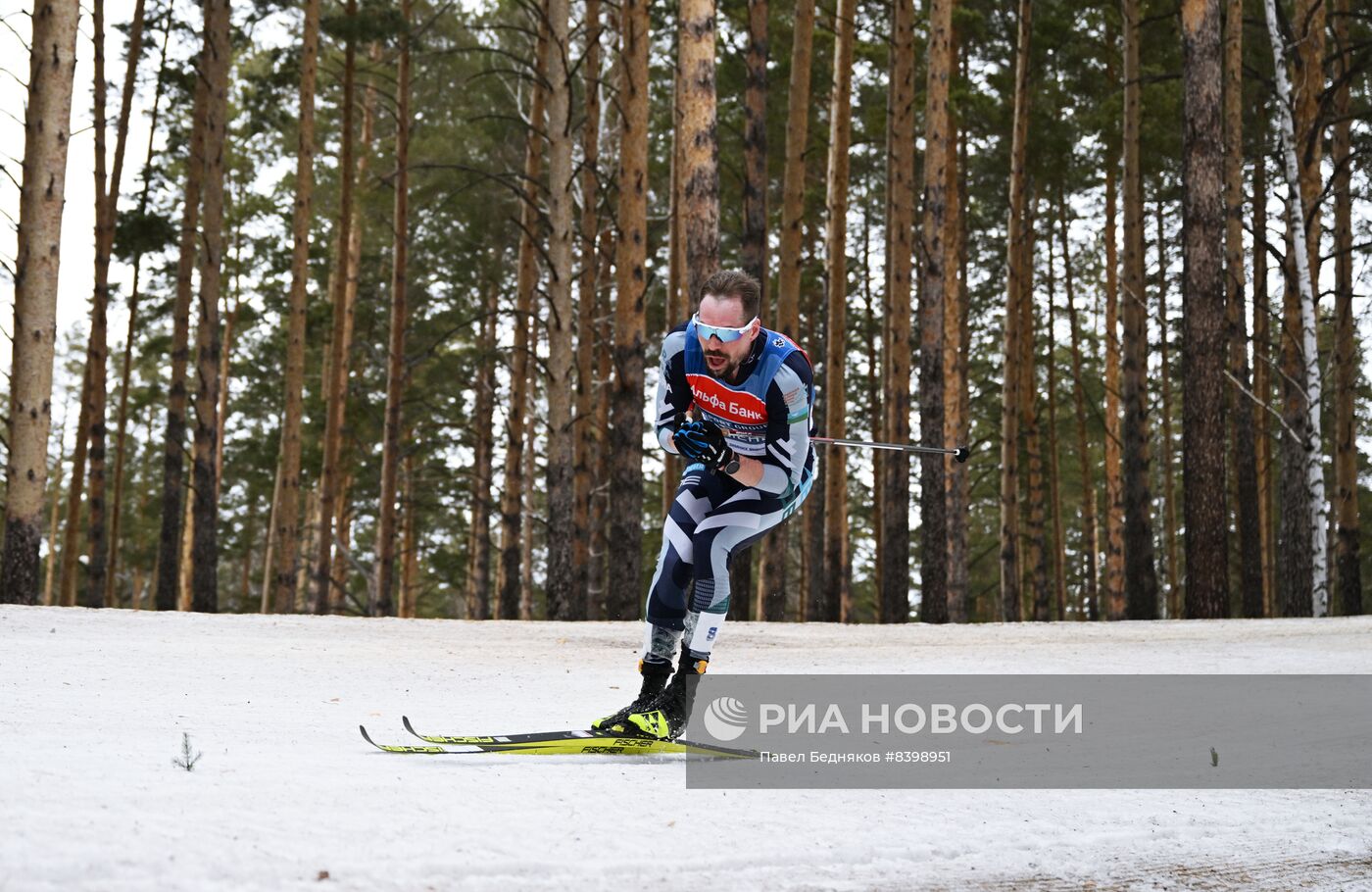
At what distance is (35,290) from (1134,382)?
1587cm

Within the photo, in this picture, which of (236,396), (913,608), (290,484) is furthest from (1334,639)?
(913,608)

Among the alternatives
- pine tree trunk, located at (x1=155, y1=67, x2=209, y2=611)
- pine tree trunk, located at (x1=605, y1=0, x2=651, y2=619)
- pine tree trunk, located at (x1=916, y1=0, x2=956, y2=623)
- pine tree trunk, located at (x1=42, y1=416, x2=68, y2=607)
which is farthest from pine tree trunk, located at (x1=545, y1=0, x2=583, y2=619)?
pine tree trunk, located at (x1=42, y1=416, x2=68, y2=607)

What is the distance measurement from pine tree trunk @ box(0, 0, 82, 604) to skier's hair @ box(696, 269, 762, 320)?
8.71m

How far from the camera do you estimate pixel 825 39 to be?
22.3 m

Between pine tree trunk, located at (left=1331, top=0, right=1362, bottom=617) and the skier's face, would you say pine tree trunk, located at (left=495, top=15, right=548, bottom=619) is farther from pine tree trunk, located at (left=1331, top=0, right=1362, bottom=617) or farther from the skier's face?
the skier's face

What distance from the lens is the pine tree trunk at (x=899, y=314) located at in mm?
16359

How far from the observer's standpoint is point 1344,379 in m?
19.5

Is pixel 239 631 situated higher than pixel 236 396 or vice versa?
pixel 236 396

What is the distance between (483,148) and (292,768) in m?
26.2

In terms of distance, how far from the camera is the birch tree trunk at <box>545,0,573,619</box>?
1512 centimetres

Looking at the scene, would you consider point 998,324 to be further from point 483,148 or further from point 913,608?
point 913,608

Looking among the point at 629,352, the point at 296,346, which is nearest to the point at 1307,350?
the point at 629,352

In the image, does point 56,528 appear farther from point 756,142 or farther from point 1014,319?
point 756,142

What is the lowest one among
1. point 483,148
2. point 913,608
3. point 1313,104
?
point 913,608
